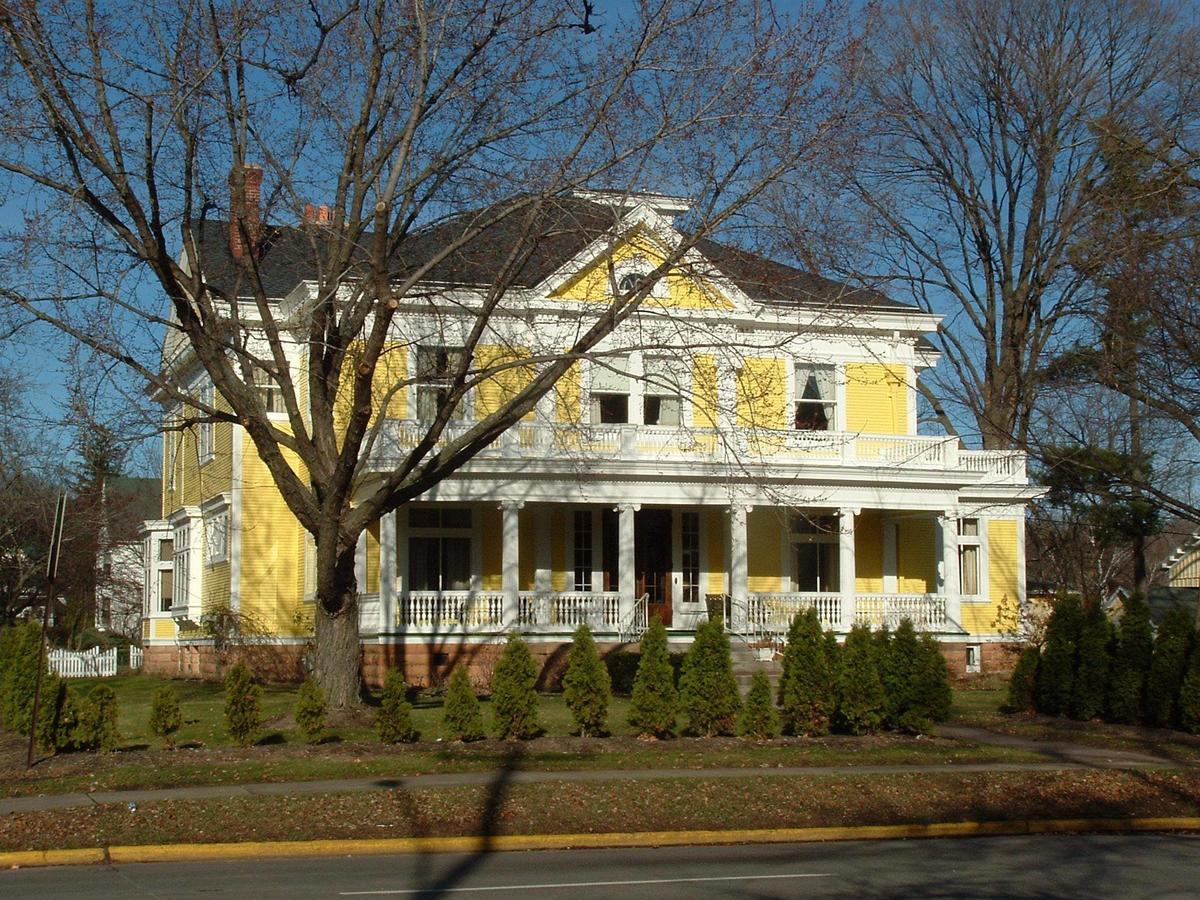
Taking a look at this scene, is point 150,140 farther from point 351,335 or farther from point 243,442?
point 243,442

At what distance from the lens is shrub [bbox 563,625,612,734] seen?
18.3 m

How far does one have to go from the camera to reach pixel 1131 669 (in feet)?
70.1

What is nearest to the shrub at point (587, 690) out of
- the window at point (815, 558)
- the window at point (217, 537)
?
the window at point (815, 558)

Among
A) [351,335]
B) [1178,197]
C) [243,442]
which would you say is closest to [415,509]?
[243,442]

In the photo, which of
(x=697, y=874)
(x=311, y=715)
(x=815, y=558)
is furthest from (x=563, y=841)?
(x=815, y=558)

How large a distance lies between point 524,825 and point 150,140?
9820mm

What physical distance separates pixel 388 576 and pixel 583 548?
492 centimetres

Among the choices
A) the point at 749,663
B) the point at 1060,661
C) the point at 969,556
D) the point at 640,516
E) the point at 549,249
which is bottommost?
the point at 749,663

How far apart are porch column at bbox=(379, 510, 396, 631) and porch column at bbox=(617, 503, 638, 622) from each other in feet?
14.9

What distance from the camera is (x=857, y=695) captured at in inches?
748

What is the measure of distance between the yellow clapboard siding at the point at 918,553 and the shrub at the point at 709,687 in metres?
15.1

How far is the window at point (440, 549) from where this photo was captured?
98.5 ft

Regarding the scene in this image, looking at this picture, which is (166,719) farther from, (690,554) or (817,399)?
(817,399)

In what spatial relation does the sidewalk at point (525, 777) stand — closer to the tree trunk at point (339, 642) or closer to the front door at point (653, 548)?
the tree trunk at point (339, 642)
